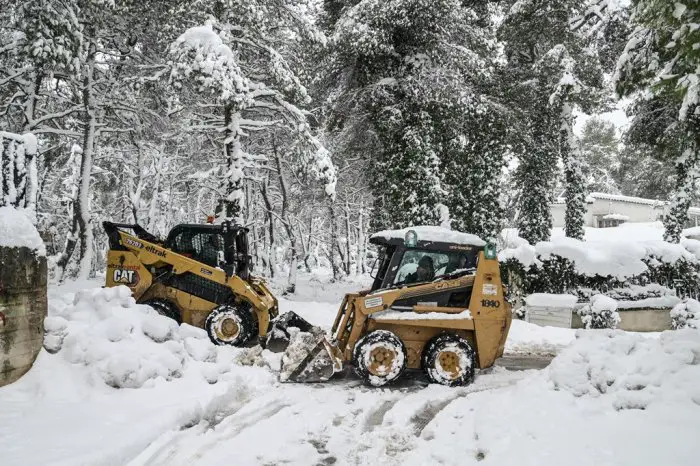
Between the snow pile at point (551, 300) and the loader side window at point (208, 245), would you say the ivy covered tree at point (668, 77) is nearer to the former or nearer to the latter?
the snow pile at point (551, 300)

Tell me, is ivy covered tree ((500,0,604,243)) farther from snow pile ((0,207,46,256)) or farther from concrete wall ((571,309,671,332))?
snow pile ((0,207,46,256))

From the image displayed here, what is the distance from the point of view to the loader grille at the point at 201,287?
962 centimetres

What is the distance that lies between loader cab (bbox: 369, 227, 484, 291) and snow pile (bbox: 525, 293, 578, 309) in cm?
611

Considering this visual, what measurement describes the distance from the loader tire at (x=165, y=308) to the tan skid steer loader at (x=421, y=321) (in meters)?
2.94

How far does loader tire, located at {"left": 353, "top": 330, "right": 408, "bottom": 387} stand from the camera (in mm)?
7086

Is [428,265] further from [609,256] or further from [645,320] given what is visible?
[609,256]

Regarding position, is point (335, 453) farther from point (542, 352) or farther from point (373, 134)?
point (373, 134)

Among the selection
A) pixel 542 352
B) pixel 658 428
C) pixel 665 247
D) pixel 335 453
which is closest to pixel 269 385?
pixel 335 453

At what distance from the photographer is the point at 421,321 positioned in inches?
288

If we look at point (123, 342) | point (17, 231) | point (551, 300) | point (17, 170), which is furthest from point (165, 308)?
point (551, 300)

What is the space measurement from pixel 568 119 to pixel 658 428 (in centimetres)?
1796

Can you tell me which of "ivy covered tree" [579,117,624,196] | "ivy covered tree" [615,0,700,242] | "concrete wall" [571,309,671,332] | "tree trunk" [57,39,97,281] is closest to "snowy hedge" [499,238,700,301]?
"concrete wall" [571,309,671,332]

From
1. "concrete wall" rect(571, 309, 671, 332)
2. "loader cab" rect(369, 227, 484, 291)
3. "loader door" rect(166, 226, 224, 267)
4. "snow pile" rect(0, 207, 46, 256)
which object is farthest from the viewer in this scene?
"concrete wall" rect(571, 309, 671, 332)

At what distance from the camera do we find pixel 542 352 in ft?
33.1
